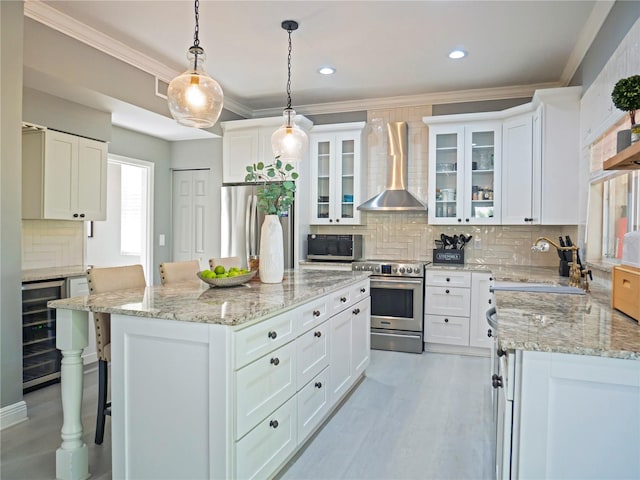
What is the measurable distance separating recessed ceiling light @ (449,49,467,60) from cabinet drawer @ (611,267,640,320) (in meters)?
2.61

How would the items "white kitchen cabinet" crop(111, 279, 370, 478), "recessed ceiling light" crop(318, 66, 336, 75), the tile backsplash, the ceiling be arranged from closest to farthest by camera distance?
"white kitchen cabinet" crop(111, 279, 370, 478)
the ceiling
the tile backsplash
"recessed ceiling light" crop(318, 66, 336, 75)

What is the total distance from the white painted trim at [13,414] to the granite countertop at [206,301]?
4.20ft

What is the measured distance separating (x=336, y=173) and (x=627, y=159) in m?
3.66

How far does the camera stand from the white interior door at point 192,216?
5664 millimetres

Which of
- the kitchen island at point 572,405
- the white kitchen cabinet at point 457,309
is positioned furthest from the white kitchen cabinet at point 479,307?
the kitchen island at point 572,405


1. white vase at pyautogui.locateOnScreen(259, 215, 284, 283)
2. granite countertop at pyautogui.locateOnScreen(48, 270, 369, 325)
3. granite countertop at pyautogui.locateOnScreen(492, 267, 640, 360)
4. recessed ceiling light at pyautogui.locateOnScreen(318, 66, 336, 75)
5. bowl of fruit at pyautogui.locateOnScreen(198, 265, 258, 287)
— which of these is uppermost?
recessed ceiling light at pyautogui.locateOnScreen(318, 66, 336, 75)

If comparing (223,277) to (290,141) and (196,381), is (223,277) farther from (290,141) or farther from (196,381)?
(290,141)

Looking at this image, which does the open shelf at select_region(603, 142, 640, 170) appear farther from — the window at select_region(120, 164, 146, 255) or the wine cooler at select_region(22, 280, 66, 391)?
the window at select_region(120, 164, 146, 255)

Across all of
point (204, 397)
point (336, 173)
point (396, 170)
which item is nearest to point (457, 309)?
point (396, 170)

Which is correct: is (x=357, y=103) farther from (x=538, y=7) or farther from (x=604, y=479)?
(x=604, y=479)

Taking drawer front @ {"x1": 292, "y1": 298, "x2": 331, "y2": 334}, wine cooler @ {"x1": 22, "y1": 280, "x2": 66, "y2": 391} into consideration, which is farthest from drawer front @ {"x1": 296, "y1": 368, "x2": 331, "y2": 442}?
wine cooler @ {"x1": 22, "y1": 280, "x2": 66, "y2": 391}

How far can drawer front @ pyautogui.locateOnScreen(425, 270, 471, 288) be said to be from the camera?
4406 millimetres

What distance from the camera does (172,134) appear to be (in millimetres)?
5273

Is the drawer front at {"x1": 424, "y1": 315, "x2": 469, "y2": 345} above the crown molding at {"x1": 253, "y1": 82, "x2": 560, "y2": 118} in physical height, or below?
below
